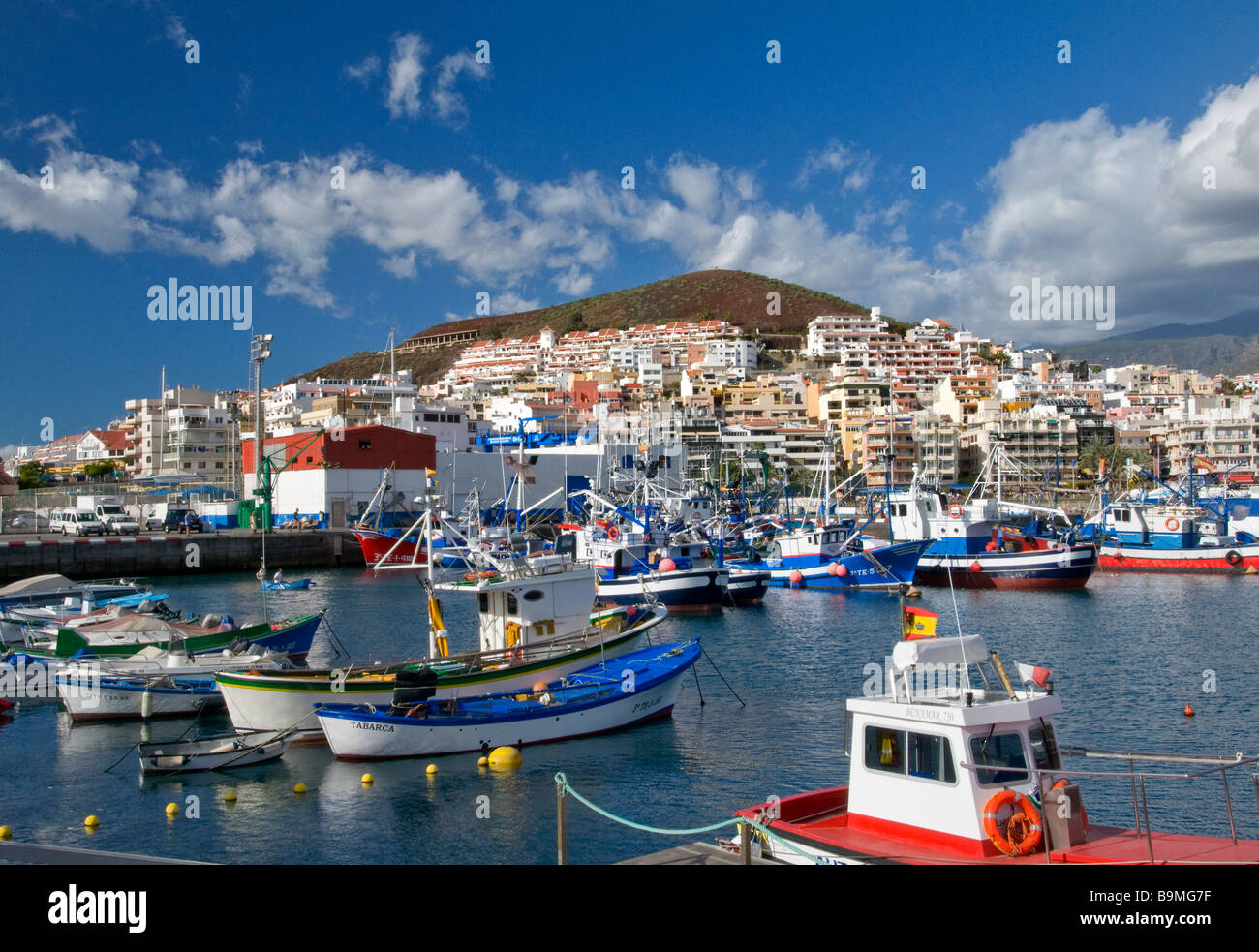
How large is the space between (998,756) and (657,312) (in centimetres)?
17544

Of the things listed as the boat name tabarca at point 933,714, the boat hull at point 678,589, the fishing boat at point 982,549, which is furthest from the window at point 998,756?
the fishing boat at point 982,549

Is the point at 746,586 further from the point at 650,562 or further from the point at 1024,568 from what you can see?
the point at 1024,568

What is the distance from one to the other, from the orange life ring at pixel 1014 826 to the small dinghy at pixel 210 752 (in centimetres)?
1109

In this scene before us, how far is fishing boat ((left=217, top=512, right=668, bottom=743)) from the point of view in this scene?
1620cm

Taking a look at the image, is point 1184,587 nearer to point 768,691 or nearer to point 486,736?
point 768,691

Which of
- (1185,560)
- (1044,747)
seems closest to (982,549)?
(1185,560)

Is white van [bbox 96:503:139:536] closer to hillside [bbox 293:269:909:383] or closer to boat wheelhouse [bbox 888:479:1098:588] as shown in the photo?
boat wheelhouse [bbox 888:479:1098:588]

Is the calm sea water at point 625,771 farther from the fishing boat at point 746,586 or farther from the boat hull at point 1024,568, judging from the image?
the boat hull at point 1024,568

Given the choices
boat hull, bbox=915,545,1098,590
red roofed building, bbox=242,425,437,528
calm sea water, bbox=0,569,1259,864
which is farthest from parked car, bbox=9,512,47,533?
boat hull, bbox=915,545,1098,590

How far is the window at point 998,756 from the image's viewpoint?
293 inches

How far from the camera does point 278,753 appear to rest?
1548 centimetres

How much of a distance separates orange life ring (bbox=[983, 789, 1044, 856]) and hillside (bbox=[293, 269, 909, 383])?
151771 mm
